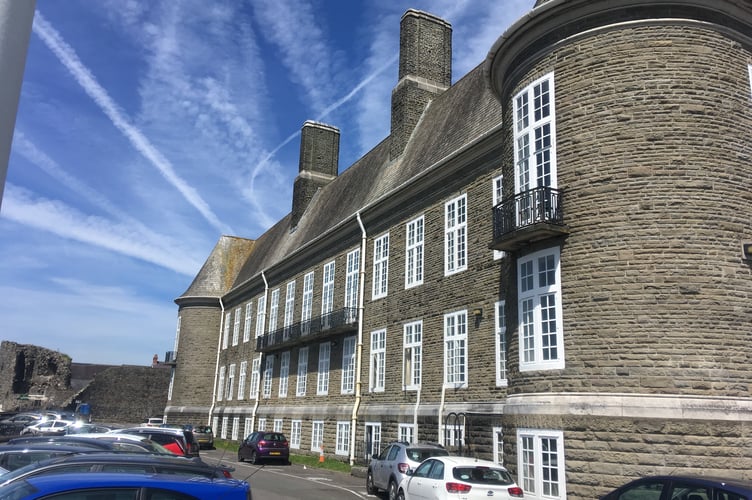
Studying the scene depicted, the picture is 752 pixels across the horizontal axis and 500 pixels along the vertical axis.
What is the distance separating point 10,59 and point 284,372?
3195 cm

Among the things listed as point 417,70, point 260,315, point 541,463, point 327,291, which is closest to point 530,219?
point 541,463

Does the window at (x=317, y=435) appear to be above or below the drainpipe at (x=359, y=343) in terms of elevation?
below

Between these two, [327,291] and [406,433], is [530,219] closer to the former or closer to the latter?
[406,433]

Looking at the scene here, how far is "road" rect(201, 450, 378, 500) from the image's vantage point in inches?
634

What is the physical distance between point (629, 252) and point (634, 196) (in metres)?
1.16

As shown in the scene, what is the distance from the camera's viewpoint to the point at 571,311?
13.4 meters

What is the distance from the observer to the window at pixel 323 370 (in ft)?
97.2

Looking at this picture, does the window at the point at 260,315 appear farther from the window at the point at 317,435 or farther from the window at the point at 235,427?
the window at the point at 317,435

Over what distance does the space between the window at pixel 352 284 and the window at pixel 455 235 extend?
23.3 feet

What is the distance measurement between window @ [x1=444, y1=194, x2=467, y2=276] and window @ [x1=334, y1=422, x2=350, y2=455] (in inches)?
354

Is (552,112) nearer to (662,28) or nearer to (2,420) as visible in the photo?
(662,28)

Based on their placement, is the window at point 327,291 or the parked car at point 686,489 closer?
the parked car at point 686,489

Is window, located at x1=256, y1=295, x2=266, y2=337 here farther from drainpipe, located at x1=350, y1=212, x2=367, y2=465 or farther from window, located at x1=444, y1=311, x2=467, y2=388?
window, located at x1=444, y1=311, x2=467, y2=388

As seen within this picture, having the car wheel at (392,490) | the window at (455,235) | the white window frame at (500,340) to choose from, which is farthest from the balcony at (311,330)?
the car wheel at (392,490)
